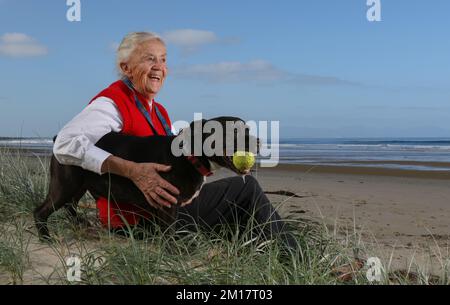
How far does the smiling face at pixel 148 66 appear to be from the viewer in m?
3.61

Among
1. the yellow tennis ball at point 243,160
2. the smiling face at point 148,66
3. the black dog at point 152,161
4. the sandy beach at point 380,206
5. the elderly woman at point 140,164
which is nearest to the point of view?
the yellow tennis ball at point 243,160

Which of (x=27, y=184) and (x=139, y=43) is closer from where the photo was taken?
(x=139, y=43)

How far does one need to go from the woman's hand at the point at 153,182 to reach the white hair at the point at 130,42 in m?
0.98

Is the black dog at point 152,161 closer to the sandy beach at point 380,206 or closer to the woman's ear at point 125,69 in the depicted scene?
the woman's ear at point 125,69

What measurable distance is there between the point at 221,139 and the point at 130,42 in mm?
1128

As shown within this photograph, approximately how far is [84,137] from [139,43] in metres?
0.83

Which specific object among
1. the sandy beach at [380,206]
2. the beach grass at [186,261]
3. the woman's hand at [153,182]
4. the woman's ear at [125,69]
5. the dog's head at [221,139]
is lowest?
the sandy beach at [380,206]

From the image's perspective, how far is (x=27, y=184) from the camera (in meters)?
4.94

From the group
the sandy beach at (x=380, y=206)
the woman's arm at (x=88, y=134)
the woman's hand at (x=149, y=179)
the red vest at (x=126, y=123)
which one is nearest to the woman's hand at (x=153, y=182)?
the woman's hand at (x=149, y=179)

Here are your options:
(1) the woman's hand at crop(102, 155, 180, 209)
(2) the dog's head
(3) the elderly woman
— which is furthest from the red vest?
(2) the dog's head
